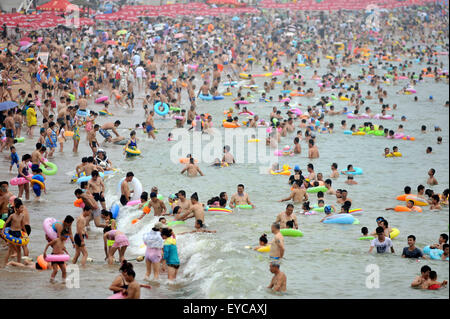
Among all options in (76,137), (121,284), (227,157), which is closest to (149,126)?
(76,137)

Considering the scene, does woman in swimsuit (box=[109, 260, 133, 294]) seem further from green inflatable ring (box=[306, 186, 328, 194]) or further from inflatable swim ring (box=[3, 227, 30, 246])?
green inflatable ring (box=[306, 186, 328, 194])

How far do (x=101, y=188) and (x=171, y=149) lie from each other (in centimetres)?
733

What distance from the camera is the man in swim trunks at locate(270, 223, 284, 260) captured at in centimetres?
1162

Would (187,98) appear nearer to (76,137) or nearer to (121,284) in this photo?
(76,137)

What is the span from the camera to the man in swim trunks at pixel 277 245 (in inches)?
458

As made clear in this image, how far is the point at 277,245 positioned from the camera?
11.8 meters

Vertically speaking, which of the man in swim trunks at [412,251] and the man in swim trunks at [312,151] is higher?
the man in swim trunks at [312,151]

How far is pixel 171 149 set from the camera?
2198 cm

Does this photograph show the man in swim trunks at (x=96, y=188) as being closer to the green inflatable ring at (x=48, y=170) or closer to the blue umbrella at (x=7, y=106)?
the green inflatable ring at (x=48, y=170)

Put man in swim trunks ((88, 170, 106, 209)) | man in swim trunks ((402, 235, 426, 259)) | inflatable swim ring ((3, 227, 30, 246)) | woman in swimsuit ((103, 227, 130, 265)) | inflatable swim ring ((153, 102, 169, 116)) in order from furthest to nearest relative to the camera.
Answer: inflatable swim ring ((153, 102, 169, 116))
man in swim trunks ((88, 170, 106, 209))
man in swim trunks ((402, 235, 426, 259))
woman in swimsuit ((103, 227, 130, 265))
inflatable swim ring ((3, 227, 30, 246))

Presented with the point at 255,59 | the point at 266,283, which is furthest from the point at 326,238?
the point at 255,59

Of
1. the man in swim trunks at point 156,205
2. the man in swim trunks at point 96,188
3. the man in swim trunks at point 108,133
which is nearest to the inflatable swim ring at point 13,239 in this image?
the man in swim trunks at point 96,188

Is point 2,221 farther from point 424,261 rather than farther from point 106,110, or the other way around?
point 106,110

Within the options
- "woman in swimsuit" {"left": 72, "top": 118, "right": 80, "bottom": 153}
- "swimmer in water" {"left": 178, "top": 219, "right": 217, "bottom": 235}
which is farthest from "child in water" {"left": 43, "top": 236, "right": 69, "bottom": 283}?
"woman in swimsuit" {"left": 72, "top": 118, "right": 80, "bottom": 153}
